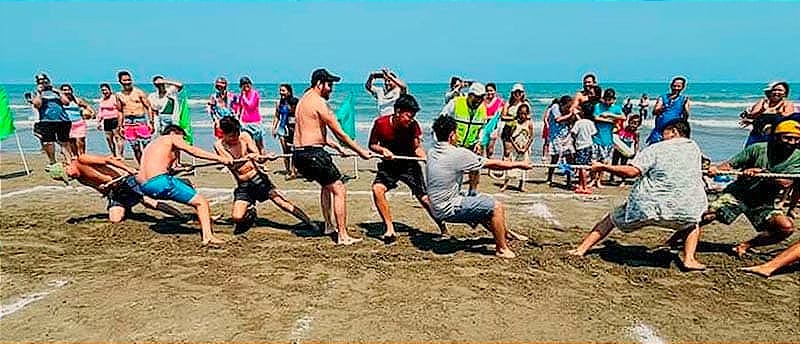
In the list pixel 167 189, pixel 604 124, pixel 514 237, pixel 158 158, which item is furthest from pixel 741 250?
pixel 158 158

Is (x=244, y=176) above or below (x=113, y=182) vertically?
above

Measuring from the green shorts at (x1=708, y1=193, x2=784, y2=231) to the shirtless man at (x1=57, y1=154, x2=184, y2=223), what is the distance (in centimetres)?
620

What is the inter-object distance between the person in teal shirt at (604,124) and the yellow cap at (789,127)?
426 centimetres

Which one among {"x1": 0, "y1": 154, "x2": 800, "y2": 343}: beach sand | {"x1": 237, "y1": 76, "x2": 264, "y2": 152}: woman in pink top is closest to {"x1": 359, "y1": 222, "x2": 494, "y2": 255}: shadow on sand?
{"x1": 0, "y1": 154, "x2": 800, "y2": 343}: beach sand

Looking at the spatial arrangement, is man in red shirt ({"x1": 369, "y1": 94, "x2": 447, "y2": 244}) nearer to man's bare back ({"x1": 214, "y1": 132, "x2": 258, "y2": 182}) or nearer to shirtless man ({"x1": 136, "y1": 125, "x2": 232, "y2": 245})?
man's bare back ({"x1": 214, "y1": 132, "x2": 258, "y2": 182})

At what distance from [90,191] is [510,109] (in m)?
7.01

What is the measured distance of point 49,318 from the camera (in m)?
4.74

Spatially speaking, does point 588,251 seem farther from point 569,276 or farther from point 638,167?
point 638,167

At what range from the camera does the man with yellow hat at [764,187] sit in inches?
234

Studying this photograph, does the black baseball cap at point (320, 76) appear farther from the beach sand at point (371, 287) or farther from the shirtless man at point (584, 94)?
the shirtless man at point (584, 94)

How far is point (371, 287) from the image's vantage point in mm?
5441

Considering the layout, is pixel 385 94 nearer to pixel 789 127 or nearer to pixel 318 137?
pixel 318 137

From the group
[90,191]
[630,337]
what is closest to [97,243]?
[90,191]

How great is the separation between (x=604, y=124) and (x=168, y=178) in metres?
6.77
